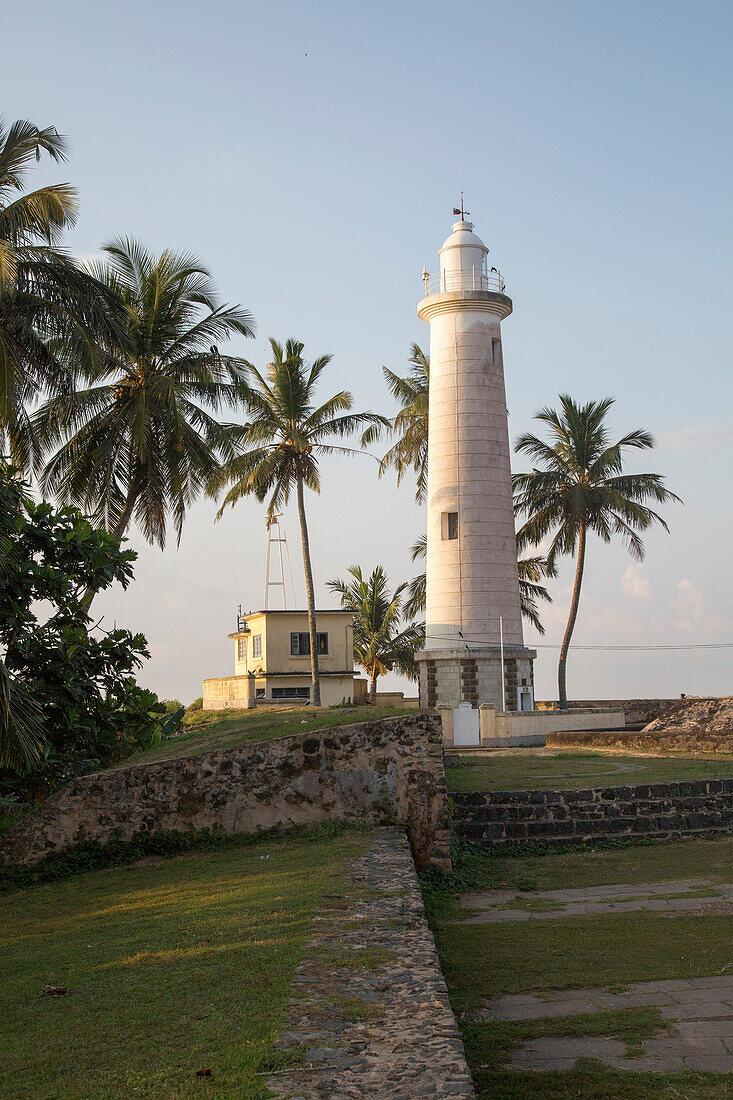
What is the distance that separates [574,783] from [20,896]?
829 centimetres

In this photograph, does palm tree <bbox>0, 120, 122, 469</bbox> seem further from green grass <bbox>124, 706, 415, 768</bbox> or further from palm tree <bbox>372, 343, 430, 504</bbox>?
palm tree <bbox>372, 343, 430, 504</bbox>

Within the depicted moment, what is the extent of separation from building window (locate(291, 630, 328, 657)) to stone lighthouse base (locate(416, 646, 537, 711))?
7.14 metres

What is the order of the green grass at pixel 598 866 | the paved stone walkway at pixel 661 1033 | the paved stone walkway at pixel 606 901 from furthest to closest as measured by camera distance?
the green grass at pixel 598 866, the paved stone walkway at pixel 606 901, the paved stone walkway at pixel 661 1033

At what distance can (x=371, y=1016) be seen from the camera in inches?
181

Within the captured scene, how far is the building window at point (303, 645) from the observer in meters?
36.0

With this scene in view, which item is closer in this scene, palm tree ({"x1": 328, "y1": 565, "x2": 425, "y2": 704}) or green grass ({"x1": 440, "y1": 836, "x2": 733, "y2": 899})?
green grass ({"x1": 440, "y1": 836, "x2": 733, "y2": 899})

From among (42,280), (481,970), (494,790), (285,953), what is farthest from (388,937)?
(42,280)

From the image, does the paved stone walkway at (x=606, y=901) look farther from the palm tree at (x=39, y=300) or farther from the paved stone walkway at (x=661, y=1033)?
the palm tree at (x=39, y=300)

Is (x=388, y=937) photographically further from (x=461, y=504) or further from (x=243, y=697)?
(x=243, y=697)

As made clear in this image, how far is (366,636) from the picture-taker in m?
42.1

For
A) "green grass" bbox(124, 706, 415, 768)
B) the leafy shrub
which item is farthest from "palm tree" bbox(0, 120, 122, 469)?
"green grass" bbox(124, 706, 415, 768)

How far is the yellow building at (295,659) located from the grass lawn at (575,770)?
1476 centimetres

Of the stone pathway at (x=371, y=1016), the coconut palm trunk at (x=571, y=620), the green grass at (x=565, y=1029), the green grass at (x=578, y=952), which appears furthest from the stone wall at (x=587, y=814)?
the coconut palm trunk at (x=571, y=620)

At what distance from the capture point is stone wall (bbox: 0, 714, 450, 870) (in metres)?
11.2
